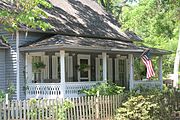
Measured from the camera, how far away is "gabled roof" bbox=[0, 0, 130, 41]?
83.5 feet

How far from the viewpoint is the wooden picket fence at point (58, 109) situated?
12.2 m

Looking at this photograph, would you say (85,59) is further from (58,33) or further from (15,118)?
(15,118)

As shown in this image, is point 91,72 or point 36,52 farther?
point 91,72

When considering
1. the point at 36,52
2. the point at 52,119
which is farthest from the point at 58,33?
the point at 52,119

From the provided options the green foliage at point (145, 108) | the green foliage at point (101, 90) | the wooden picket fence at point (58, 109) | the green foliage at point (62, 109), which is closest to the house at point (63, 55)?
the green foliage at point (101, 90)

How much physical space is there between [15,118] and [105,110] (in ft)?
13.3

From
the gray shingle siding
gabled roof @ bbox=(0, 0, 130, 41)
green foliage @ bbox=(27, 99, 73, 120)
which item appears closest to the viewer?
green foliage @ bbox=(27, 99, 73, 120)

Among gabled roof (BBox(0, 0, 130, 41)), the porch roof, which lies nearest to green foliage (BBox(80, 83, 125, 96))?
the porch roof

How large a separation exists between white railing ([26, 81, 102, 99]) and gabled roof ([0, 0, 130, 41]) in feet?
11.5

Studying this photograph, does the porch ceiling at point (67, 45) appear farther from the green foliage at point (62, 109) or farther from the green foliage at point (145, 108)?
the green foliage at point (62, 109)

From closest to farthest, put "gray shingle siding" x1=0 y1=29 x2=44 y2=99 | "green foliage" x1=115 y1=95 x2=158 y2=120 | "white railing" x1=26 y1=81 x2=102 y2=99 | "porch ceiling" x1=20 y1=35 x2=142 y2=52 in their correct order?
"green foliage" x1=115 y1=95 x2=158 y2=120 → "porch ceiling" x1=20 y1=35 x2=142 y2=52 → "white railing" x1=26 y1=81 x2=102 y2=99 → "gray shingle siding" x1=0 y1=29 x2=44 y2=99

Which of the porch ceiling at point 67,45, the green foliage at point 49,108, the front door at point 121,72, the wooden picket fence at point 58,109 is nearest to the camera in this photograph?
the wooden picket fence at point 58,109

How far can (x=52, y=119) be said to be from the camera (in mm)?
13070

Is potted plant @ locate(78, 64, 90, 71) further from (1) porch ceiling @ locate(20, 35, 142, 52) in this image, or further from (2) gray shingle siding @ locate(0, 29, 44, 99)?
(2) gray shingle siding @ locate(0, 29, 44, 99)
